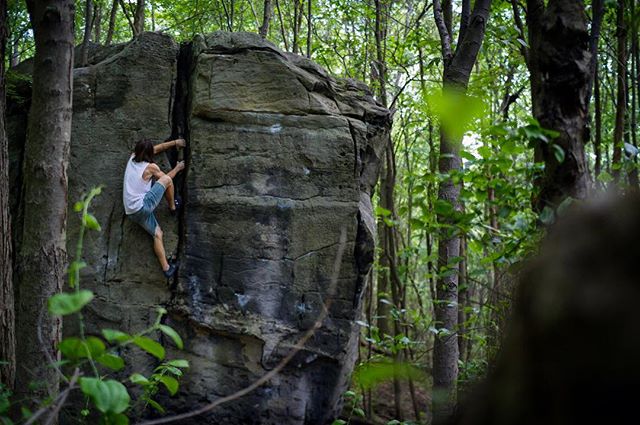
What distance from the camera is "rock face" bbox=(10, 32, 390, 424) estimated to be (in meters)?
7.12

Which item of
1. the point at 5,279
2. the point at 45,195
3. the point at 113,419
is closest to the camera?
the point at 113,419

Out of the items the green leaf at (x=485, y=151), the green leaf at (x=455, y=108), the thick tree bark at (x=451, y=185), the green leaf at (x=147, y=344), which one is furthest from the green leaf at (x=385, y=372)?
the thick tree bark at (x=451, y=185)

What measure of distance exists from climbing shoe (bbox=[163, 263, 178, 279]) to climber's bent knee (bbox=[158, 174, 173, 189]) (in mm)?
927

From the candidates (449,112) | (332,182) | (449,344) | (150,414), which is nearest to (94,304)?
(150,414)

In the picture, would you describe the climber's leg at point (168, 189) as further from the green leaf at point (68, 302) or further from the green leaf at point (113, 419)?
the green leaf at point (68, 302)

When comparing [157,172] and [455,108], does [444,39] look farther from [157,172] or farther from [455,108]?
[455,108]

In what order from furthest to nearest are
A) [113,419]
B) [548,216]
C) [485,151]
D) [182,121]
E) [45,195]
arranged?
[182,121] → [45,195] → [485,151] → [548,216] → [113,419]

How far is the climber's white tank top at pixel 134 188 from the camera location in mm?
6984

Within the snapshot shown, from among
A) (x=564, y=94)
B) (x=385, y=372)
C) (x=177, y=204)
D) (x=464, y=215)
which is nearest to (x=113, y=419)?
(x=385, y=372)

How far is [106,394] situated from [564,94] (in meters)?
2.09

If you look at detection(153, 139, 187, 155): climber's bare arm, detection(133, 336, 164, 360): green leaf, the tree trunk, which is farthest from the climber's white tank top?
detection(133, 336, 164, 360): green leaf

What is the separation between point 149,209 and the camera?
23.2ft

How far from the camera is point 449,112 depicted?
1846mm

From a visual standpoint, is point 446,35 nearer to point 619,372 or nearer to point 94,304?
point 94,304
